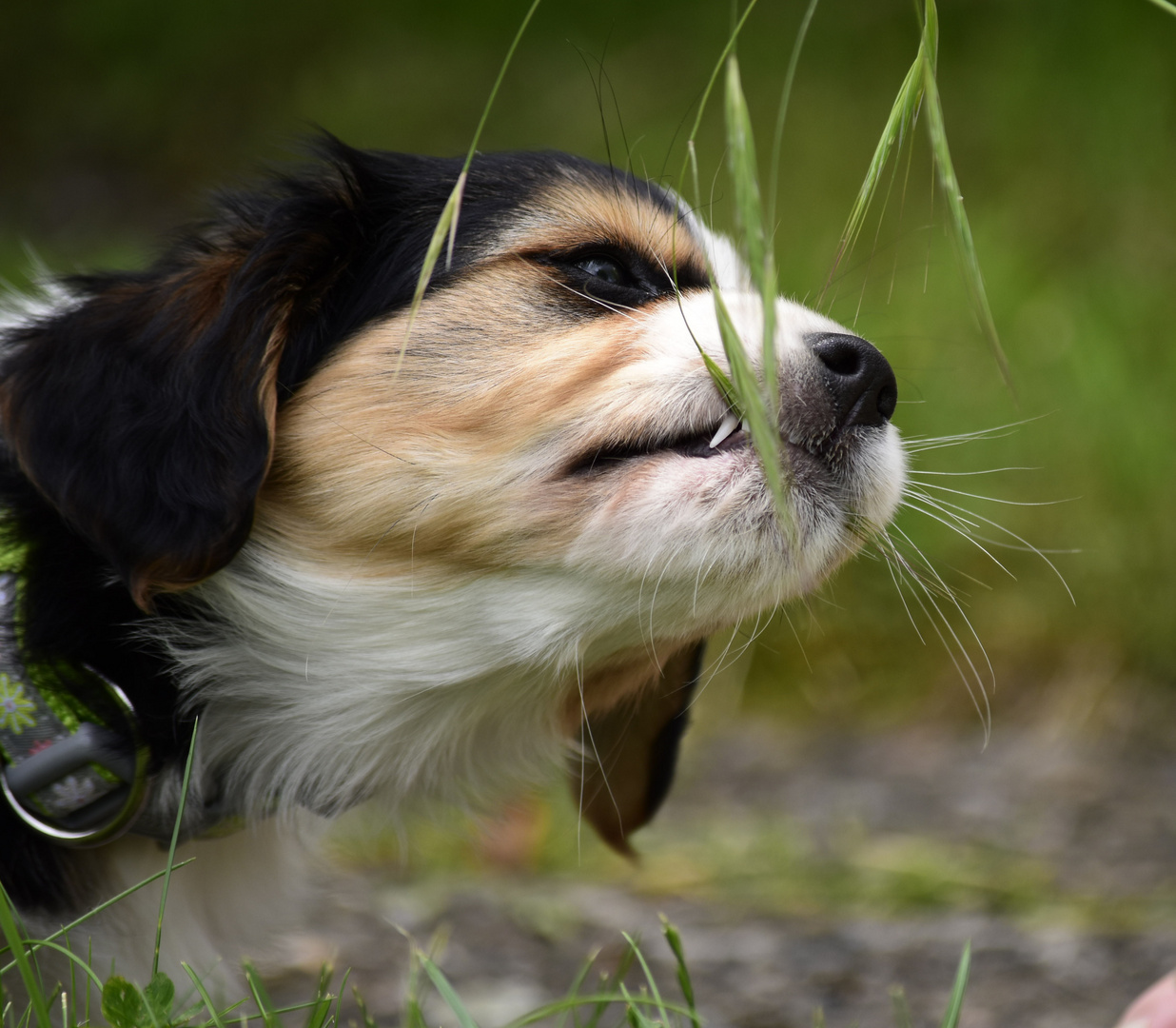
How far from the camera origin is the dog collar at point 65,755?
6.53ft

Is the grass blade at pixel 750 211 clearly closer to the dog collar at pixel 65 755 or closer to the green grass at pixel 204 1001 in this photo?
the green grass at pixel 204 1001

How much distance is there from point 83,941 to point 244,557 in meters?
0.69

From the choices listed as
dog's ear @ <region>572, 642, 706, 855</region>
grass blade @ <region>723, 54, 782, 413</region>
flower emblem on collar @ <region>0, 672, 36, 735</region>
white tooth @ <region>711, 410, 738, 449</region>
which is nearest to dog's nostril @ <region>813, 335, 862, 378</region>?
white tooth @ <region>711, 410, 738, 449</region>

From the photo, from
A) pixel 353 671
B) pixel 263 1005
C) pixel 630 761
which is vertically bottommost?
pixel 630 761

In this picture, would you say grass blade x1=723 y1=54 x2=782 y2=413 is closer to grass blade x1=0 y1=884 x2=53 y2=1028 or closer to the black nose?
the black nose

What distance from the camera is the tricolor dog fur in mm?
1955

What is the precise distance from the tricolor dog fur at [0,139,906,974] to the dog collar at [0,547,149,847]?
0.04m

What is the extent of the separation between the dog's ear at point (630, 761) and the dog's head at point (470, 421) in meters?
0.44

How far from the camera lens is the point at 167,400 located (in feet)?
6.60

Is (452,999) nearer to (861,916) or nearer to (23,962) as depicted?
(23,962)

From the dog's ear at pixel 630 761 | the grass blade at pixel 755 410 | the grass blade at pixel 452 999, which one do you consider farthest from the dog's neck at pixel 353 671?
the grass blade at pixel 755 410

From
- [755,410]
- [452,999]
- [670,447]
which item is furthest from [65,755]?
[755,410]

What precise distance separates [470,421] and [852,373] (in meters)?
0.61

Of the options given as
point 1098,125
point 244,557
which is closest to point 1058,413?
point 1098,125
